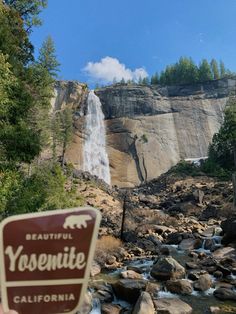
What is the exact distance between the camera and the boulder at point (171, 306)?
38.5 ft

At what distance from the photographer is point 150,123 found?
73.8 meters

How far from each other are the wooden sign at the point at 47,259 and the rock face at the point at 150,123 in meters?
59.1

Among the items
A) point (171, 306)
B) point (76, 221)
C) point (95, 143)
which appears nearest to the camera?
point (76, 221)

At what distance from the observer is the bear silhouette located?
2.65 meters

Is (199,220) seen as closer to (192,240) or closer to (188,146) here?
(192,240)

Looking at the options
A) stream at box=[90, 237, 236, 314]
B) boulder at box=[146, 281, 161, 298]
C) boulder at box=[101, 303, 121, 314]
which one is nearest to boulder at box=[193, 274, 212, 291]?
stream at box=[90, 237, 236, 314]

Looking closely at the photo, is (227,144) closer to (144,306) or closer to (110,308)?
(110,308)

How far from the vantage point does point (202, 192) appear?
128 feet

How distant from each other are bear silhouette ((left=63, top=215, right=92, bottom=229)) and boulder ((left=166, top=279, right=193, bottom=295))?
497 inches

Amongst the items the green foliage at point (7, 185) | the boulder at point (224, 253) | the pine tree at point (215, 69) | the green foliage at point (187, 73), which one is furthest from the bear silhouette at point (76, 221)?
the pine tree at point (215, 69)

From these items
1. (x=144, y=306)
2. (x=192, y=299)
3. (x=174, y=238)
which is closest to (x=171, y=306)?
(x=144, y=306)

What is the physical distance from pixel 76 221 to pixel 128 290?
11.6 meters

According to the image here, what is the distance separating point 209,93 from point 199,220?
55.6m

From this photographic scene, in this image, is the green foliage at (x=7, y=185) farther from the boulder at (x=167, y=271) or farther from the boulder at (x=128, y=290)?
the boulder at (x=167, y=271)
